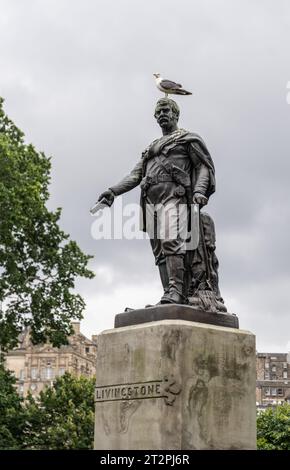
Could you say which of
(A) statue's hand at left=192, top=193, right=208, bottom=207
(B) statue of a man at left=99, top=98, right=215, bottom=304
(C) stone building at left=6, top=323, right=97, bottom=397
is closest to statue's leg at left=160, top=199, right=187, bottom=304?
(B) statue of a man at left=99, top=98, right=215, bottom=304

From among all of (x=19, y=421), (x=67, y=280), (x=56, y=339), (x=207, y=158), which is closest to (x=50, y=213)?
(x=67, y=280)

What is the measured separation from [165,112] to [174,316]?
8.55 ft

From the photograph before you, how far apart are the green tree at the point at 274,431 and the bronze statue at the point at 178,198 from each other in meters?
30.5

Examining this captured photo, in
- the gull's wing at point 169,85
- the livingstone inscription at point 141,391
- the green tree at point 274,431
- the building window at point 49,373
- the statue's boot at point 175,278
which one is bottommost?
the livingstone inscription at point 141,391

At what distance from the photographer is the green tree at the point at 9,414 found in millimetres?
33031

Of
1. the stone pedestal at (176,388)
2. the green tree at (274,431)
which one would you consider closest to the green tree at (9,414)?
the green tree at (274,431)

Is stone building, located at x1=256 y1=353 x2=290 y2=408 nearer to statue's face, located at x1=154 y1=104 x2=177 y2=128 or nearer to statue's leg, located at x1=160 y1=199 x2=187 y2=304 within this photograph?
statue's face, located at x1=154 y1=104 x2=177 y2=128

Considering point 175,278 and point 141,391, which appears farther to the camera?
point 175,278

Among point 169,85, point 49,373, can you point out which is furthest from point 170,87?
point 49,373

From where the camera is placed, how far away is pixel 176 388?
29.1 feet

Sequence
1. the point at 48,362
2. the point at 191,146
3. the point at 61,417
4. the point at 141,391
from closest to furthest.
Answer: the point at 141,391 < the point at 191,146 < the point at 61,417 < the point at 48,362

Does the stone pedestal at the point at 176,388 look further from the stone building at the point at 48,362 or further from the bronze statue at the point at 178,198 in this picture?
the stone building at the point at 48,362

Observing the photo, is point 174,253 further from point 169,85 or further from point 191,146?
point 169,85

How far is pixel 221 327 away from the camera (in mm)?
9617
